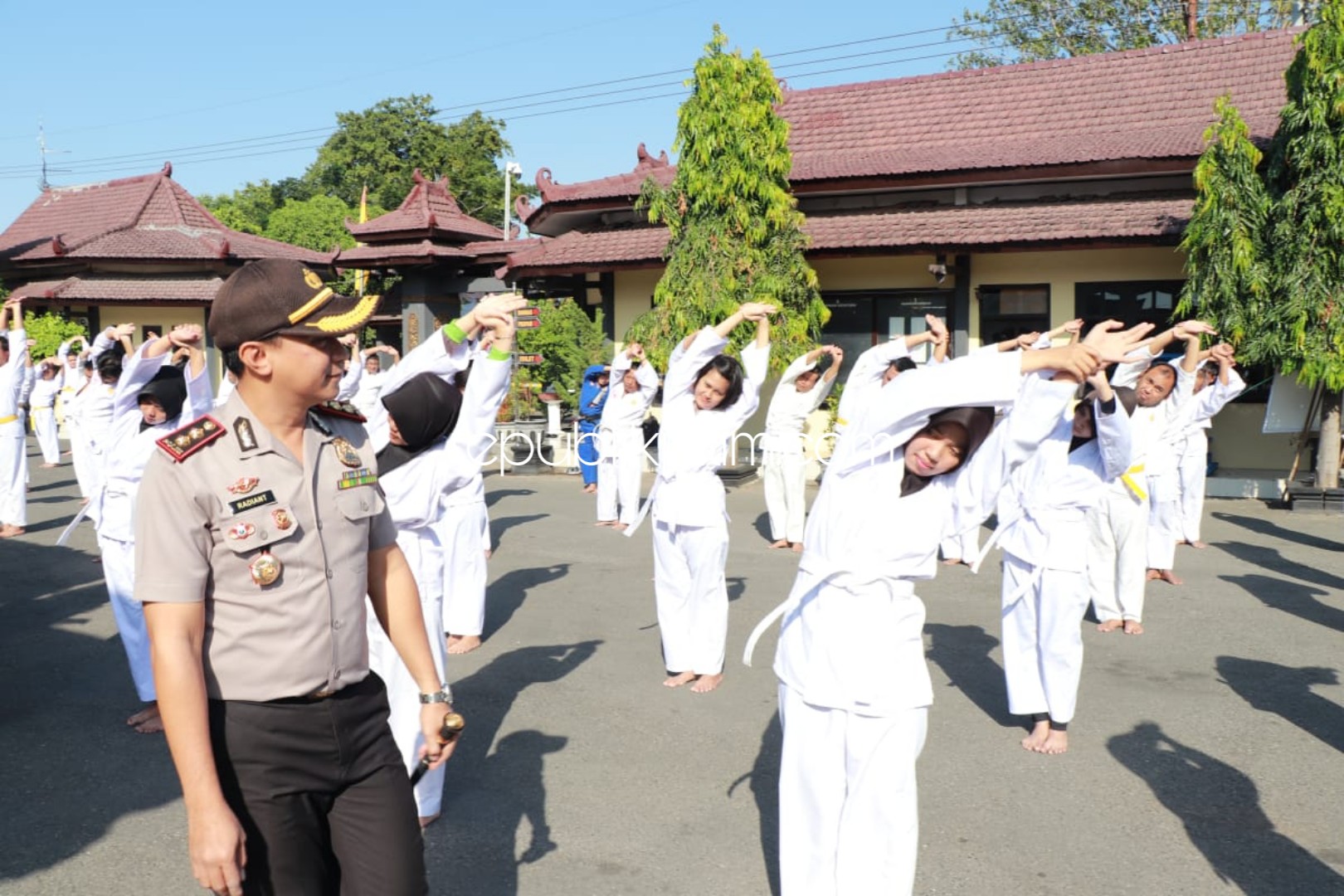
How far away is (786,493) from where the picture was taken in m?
11.3

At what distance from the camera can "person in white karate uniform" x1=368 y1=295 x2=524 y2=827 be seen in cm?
439

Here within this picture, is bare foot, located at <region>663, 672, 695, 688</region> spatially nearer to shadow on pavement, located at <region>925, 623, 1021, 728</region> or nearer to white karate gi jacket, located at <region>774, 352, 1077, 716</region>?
shadow on pavement, located at <region>925, 623, 1021, 728</region>

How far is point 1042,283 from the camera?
1603cm

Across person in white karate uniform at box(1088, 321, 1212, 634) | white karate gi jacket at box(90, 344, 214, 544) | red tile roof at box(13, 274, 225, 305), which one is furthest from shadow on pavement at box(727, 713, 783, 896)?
red tile roof at box(13, 274, 225, 305)

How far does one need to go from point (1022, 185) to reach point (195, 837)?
50.6ft

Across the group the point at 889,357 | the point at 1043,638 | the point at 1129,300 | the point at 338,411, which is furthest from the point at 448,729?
the point at 1129,300

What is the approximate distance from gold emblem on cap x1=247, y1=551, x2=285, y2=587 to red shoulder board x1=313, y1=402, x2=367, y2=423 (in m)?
0.39

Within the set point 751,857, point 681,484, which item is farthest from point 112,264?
point 751,857

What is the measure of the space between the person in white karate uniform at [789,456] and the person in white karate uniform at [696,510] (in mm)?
4611

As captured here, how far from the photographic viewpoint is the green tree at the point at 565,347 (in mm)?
19266

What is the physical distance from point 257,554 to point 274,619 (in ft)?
0.47

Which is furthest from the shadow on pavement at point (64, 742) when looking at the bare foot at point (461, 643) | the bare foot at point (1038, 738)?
the bare foot at point (1038, 738)

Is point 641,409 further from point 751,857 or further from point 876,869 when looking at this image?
point 876,869

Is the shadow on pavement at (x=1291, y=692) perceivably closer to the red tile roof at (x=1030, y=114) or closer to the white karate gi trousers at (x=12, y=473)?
the red tile roof at (x=1030, y=114)
